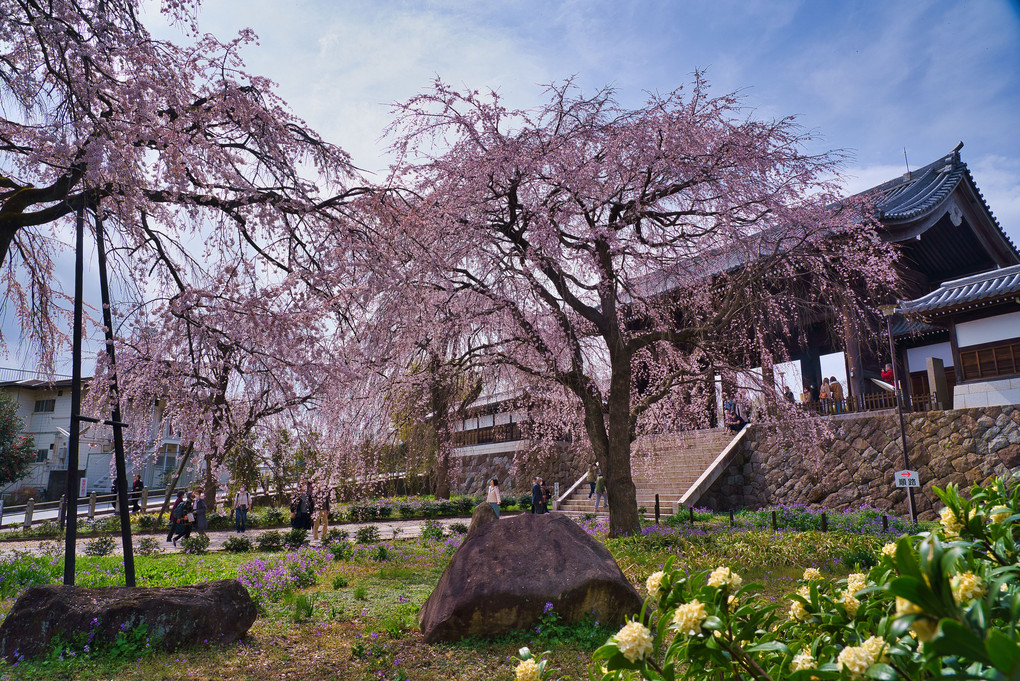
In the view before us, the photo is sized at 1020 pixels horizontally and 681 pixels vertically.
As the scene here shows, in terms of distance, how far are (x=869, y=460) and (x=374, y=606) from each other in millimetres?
13631

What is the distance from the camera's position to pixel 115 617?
5.54 metres

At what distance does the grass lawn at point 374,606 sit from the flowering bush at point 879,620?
3198 mm

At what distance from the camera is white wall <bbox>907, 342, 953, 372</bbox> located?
18328mm

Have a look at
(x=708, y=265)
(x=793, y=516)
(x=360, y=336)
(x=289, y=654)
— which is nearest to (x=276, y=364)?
(x=360, y=336)

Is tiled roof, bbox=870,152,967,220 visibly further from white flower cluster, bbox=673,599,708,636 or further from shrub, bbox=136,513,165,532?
shrub, bbox=136,513,165,532

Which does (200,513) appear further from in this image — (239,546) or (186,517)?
(239,546)

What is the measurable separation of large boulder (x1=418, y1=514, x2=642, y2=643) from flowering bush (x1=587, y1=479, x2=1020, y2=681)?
155 inches

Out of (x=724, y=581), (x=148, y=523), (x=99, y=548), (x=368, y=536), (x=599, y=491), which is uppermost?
(x=724, y=581)

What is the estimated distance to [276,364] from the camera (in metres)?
7.24

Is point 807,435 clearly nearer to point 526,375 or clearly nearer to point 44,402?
point 526,375

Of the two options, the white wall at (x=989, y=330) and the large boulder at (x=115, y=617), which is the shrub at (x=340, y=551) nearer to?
the large boulder at (x=115, y=617)

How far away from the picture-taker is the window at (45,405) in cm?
3722

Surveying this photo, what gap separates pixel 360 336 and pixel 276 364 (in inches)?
74.5

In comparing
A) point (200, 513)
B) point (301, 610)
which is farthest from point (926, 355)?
point (200, 513)
